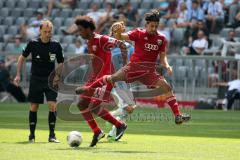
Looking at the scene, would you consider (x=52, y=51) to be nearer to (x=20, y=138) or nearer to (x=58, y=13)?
(x=20, y=138)

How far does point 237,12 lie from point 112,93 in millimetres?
12711

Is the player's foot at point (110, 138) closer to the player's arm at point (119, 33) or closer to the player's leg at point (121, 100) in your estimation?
the player's leg at point (121, 100)

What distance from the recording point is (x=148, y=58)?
16.7 meters

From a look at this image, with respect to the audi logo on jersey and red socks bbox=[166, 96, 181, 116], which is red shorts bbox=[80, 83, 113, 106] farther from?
red socks bbox=[166, 96, 181, 116]

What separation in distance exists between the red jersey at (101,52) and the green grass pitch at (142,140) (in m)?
1.33

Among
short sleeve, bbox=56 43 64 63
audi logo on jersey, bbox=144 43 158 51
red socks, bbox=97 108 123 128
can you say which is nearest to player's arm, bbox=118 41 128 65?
audi logo on jersey, bbox=144 43 158 51

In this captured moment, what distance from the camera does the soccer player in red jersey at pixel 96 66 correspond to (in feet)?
50.8

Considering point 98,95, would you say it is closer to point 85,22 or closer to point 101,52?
point 101,52

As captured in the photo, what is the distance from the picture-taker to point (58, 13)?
117ft

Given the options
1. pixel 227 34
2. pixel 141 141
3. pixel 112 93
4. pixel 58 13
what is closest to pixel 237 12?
pixel 227 34

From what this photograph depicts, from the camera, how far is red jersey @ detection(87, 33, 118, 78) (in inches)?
619

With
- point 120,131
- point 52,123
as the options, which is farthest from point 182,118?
point 52,123

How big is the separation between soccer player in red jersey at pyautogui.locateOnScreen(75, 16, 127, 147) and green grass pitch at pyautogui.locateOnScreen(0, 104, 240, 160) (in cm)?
34

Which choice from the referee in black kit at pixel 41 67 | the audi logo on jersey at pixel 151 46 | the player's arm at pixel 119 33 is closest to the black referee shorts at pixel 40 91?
the referee in black kit at pixel 41 67
